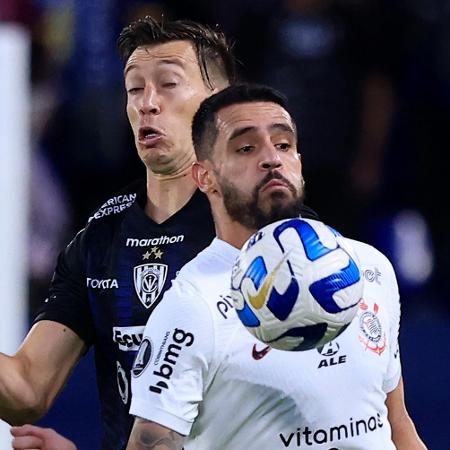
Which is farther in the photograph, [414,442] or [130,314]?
[130,314]

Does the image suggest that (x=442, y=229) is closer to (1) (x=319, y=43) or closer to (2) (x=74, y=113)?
(1) (x=319, y=43)

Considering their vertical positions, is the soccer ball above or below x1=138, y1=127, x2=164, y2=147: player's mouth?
below

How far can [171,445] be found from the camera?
13.5 ft

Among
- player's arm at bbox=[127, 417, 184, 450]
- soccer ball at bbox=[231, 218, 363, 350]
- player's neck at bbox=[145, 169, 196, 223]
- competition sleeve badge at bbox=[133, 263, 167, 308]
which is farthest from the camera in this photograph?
player's neck at bbox=[145, 169, 196, 223]

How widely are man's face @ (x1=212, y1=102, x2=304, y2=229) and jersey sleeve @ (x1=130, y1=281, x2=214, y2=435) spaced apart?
0.35m

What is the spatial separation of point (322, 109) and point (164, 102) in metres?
3.43

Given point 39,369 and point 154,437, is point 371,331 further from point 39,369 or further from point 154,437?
point 39,369

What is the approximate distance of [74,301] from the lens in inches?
203

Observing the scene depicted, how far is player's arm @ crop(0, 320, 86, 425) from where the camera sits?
5047mm

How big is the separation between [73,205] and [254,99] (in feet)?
14.0

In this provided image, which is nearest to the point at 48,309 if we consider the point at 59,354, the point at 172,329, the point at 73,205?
the point at 59,354

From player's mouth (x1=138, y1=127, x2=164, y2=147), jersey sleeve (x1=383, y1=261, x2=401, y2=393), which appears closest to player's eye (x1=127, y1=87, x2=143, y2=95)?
player's mouth (x1=138, y1=127, x2=164, y2=147)

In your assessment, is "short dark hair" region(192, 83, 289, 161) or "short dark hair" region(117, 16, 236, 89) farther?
"short dark hair" region(117, 16, 236, 89)

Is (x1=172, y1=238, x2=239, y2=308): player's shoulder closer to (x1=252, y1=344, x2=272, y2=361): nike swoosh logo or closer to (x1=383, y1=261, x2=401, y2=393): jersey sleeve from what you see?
(x1=252, y1=344, x2=272, y2=361): nike swoosh logo
